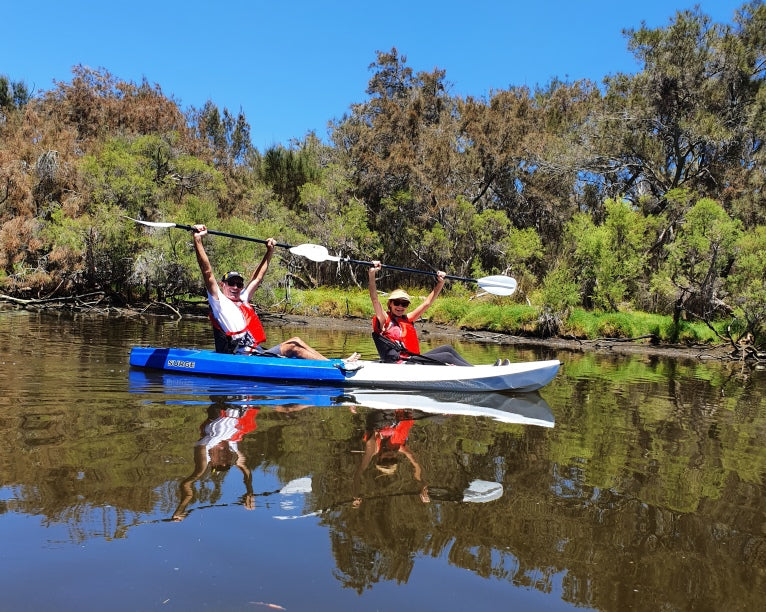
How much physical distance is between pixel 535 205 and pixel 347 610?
23915 mm

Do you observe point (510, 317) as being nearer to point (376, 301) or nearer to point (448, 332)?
point (448, 332)

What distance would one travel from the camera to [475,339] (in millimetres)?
17672

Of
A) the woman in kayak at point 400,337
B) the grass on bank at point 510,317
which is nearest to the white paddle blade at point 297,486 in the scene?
the woman in kayak at point 400,337


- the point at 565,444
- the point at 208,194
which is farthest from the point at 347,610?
the point at 208,194

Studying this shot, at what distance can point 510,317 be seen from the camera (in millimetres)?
18375

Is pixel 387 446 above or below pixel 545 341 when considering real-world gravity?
below

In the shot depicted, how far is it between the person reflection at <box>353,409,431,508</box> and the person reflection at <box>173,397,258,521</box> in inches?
34.1

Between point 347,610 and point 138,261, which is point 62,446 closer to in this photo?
point 347,610

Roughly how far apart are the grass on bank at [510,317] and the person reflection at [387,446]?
37.6 feet

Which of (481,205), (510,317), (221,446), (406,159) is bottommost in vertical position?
(221,446)

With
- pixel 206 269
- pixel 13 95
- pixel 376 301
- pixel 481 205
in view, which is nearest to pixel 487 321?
pixel 481 205

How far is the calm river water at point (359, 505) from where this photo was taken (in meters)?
2.89

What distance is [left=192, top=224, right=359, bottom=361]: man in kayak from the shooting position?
8203 mm

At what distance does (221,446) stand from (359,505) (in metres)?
1.57
